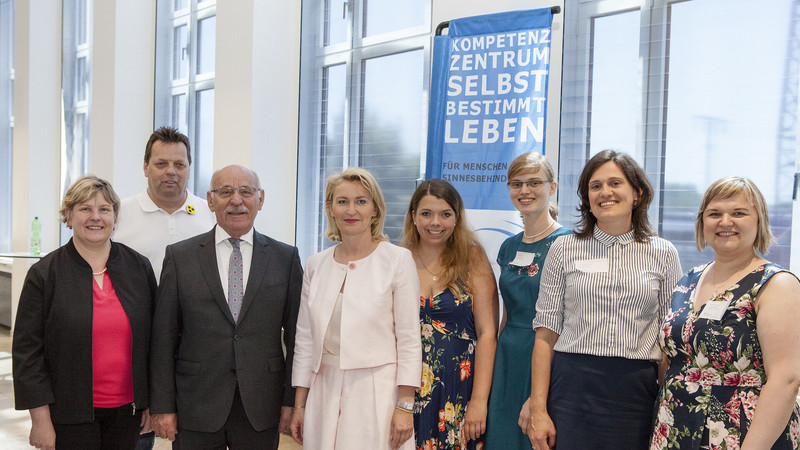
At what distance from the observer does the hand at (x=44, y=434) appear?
214 centimetres

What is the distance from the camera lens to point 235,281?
2225 millimetres

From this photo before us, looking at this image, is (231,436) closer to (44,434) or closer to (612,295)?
(44,434)

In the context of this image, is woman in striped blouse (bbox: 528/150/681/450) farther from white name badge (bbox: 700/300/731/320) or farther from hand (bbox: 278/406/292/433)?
hand (bbox: 278/406/292/433)

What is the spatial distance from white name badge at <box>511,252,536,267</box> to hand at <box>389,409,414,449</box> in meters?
0.73

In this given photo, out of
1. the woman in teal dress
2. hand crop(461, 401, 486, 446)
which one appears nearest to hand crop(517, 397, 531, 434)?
the woman in teal dress

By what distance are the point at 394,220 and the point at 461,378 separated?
7.71ft

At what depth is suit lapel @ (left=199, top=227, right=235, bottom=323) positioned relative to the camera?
7.06 ft

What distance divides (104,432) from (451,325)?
1370 mm

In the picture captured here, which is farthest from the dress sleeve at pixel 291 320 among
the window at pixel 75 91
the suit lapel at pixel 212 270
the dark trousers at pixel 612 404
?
the window at pixel 75 91

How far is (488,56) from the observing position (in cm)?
348

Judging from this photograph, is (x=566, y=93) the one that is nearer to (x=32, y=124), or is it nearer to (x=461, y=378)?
(x=461, y=378)

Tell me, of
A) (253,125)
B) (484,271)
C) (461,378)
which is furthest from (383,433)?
(253,125)

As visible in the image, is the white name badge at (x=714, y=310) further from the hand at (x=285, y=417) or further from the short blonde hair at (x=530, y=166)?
the hand at (x=285, y=417)

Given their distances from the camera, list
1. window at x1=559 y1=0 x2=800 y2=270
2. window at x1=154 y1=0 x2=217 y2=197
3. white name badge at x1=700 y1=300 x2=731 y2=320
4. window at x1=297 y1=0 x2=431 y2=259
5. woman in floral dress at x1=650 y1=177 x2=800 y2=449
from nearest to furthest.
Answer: woman in floral dress at x1=650 y1=177 x2=800 y2=449, white name badge at x1=700 y1=300 x2=731 y2=320, window at x1=559 y1=0 x2=800 y2=270, window at x1=297 y1=0 x2=431 y2=259, window at x1=154 y1=0 x2=217 y2=197
